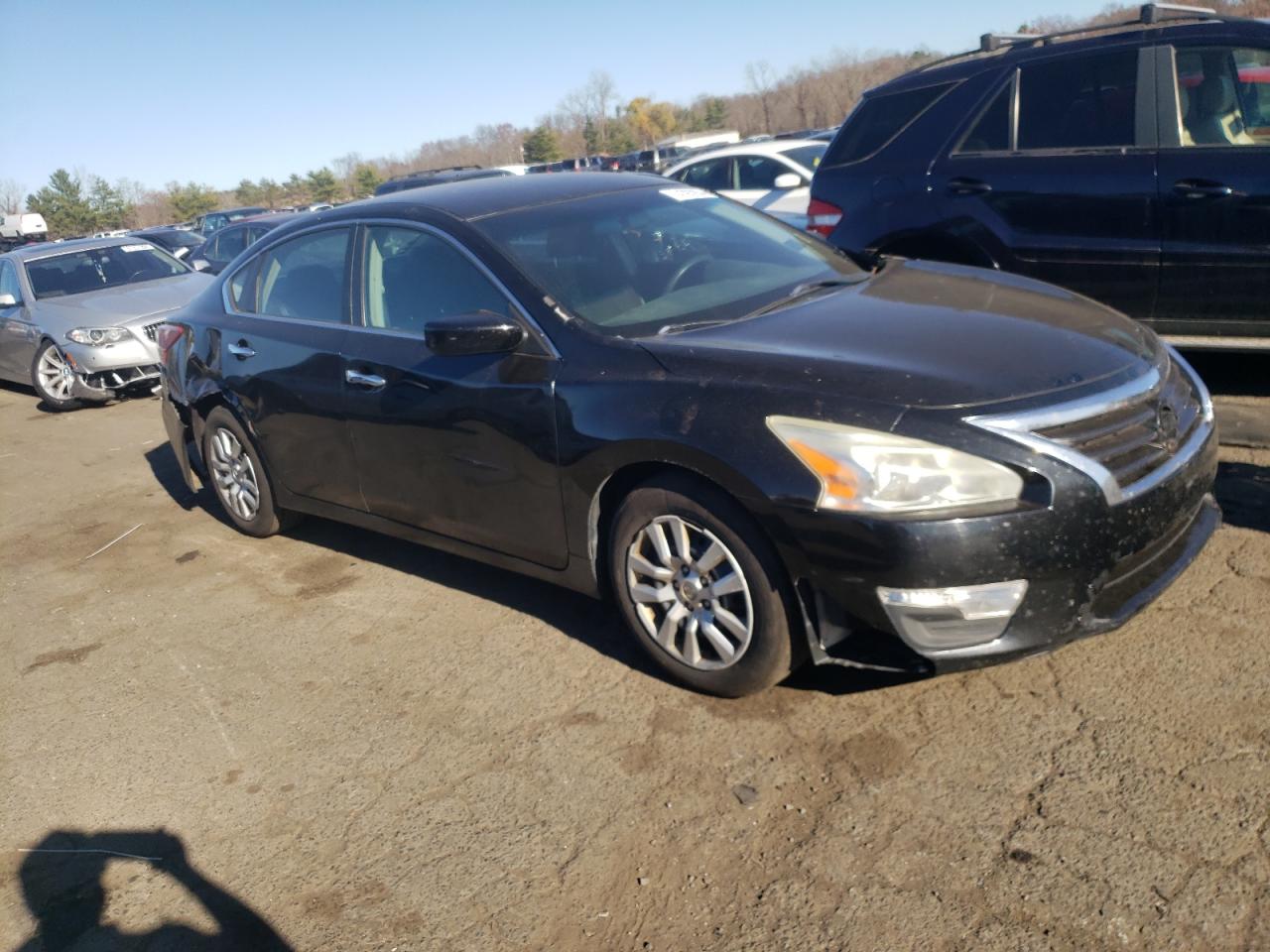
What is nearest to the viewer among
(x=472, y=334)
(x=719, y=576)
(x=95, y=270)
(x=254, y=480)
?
(x=719, y=576)

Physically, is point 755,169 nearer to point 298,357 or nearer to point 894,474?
point 298,357

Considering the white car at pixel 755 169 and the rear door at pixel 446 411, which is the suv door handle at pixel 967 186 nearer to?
the rear door at pixel 446 411

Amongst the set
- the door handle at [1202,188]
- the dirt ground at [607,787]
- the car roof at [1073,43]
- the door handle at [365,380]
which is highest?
the car roof at [1073,43]

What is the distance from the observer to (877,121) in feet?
21.6

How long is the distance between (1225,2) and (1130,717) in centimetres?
2990

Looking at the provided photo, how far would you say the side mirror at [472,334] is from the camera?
12.1 feet

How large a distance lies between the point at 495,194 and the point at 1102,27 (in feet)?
11.7

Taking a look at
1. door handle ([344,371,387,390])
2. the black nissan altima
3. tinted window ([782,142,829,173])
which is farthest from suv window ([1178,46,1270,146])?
tinted window ([782,142,829,173])

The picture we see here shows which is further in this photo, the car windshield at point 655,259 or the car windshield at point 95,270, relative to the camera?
the car windshield at point 95,270

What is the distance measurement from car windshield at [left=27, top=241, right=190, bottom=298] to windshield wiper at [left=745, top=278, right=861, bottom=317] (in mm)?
9433

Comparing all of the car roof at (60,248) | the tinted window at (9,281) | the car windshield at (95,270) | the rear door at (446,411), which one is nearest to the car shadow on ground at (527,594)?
the rear door at (446,411)

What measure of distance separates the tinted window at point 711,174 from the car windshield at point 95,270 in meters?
5.74

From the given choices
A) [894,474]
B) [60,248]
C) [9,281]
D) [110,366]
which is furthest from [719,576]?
→ [9,281]

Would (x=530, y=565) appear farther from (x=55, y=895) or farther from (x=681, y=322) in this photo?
(x=55, y=895)
